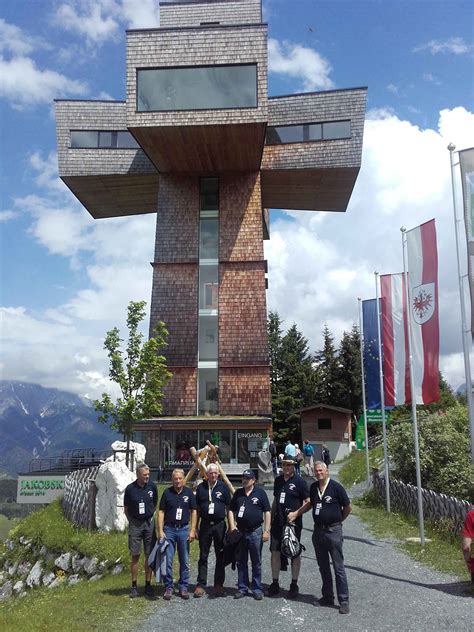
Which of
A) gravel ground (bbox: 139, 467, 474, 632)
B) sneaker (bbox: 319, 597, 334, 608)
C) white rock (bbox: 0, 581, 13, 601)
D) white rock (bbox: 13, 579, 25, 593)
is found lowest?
white rock (bbox: 0, 581, 13, 601)

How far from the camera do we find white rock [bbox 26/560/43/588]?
15352mm

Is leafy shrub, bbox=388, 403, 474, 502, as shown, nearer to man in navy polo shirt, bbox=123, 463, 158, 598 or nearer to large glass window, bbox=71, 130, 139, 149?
man in navy polo shirt, bbox=123, 463, 158, 598

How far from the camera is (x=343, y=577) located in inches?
316

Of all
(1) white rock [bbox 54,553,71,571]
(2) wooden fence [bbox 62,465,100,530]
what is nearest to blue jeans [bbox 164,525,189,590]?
(1) white rock [bbox 54,553,71,571]

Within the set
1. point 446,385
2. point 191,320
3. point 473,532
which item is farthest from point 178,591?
point 446,385

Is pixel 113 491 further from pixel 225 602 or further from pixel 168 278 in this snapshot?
pixel 168 278

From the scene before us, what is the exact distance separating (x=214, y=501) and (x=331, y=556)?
187 centimetres

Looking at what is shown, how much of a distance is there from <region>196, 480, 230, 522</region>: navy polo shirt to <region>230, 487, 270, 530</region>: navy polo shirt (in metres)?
0.23

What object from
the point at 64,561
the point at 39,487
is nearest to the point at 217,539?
the point at 64,561

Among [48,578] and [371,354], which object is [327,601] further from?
[371,354]

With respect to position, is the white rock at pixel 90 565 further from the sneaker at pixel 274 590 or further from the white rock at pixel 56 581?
the sneaker at pixel 274 590

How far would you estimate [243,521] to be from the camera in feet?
27.6

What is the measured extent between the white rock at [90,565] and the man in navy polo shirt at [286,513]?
5.98m

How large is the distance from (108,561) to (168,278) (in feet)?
59.4
